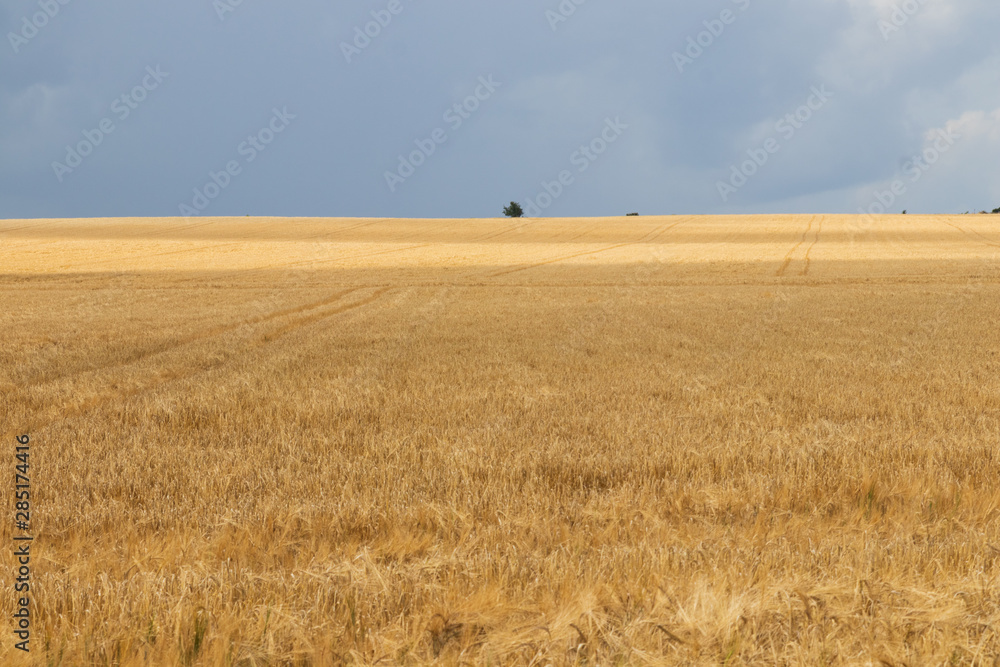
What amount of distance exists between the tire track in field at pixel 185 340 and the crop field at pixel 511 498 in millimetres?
183

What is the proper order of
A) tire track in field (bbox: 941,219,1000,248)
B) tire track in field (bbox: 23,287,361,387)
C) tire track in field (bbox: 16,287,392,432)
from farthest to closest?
tire track in field (bbox: 941,219,1000,248)
tire track in field (bbox: 23,287,361,387)
tire track in field (bbox: 16,287,392,432)

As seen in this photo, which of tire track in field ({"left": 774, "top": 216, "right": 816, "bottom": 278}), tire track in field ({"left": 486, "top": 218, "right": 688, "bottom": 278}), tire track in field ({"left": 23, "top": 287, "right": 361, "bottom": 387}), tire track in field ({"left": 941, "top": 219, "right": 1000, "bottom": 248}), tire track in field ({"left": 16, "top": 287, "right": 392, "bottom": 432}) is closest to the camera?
A: tire track in field ({"left": 16, "top": 287, "right": 392, "bottom": 432})

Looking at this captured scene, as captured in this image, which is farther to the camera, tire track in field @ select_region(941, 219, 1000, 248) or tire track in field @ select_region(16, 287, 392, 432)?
tire track in field @ select_region(941, 219, 1000, 248)

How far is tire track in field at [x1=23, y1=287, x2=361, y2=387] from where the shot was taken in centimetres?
1048

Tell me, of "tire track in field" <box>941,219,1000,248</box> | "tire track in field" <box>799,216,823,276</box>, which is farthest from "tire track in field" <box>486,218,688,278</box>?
"tire track in field" <box>941,219,1000,248</box>

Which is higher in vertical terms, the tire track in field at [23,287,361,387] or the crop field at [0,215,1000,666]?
the tire track in field at [23,287,361,387]

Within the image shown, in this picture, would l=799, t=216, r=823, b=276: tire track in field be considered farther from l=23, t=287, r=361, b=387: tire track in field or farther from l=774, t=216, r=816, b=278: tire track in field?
l=23, t=287, r=361, b=387: tire track in field

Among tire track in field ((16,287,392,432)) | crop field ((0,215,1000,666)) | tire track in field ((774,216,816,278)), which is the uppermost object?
tire track in field ((774,216,816,278))

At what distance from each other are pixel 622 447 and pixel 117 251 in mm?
53830

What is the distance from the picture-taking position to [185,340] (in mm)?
15211

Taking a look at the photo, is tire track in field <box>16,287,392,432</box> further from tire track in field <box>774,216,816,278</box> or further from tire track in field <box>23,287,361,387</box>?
tire track in field <box>774,216,816,278</box>

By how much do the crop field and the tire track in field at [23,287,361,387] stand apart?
Result: 0.60ft

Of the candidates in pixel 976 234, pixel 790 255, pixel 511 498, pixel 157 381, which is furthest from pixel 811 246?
pixel 511 498

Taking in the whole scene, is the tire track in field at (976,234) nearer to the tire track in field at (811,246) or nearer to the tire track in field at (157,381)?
the tire track in field at (811,246)
